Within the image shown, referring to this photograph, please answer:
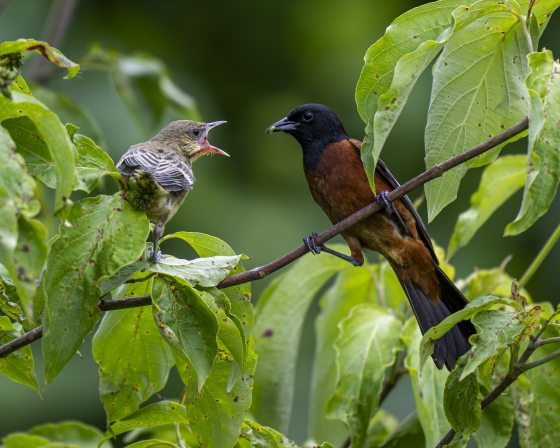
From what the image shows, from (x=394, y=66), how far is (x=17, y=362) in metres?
1.29

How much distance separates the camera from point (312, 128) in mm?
4395

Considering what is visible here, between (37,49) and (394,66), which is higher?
(37,49)

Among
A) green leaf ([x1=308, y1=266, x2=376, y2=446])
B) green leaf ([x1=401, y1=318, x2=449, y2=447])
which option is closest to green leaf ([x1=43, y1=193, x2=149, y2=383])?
green leaf ([x1=401, y1=318, x2=449, y2=447])

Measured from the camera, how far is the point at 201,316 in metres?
2.18

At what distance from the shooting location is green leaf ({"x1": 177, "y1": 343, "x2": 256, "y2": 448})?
2443 millimetres

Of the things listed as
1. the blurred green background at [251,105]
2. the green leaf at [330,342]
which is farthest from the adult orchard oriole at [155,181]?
the blurred green background at [251,105]

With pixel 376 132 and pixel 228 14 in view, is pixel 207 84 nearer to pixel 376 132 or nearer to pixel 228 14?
pixel 228 14

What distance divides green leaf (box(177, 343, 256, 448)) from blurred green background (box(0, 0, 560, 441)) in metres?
4.49

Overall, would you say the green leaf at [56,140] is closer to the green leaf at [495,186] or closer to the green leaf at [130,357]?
the green leaf at [130,357]

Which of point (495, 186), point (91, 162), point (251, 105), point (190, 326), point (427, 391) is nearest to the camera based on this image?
point (190, 326)

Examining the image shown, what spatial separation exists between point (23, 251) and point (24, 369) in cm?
80

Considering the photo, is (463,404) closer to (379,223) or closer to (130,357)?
(130,357)

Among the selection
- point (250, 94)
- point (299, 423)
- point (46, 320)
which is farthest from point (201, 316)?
point (250, 94)

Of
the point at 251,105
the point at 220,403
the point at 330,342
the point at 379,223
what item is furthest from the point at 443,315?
the point at 251,105
